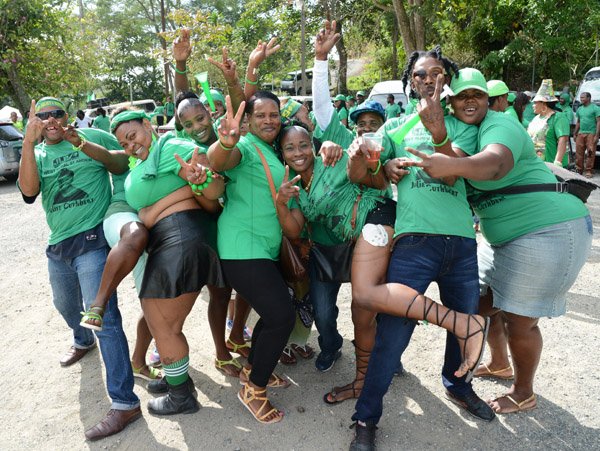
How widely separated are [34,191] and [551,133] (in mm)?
6193

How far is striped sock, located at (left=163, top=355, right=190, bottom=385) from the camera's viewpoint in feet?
9.58

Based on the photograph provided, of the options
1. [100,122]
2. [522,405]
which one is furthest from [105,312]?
[100,122]

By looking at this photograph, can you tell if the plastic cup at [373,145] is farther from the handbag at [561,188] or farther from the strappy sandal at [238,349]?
the strappy sandal at [238,349]

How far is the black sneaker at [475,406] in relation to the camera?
2.83m

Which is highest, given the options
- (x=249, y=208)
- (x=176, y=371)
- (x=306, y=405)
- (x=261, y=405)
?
(x=249, y=208)

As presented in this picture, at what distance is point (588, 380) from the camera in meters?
3.18

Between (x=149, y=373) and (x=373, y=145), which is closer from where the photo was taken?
(x=373, y=145)

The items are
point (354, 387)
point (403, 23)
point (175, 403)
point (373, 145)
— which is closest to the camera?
point (373, 145)

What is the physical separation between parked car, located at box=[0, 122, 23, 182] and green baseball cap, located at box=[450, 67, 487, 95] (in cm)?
1172

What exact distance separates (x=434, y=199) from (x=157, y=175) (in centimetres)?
155

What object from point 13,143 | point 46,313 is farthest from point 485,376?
point 13,143

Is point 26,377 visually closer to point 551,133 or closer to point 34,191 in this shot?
point 34,191

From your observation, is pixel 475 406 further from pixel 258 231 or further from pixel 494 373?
pixel 258 231

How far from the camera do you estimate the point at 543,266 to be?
2.57 m
